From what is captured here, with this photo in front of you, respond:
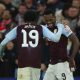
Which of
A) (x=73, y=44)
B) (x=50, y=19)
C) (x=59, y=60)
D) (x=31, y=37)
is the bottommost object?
(x=59, y=60)

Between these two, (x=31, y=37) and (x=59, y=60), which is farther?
(x=59, y=60)

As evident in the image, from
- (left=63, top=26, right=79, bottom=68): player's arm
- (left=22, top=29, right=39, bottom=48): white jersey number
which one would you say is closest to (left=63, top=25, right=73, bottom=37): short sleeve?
(left=63, top=26, right=79, bottom=68): player's arm

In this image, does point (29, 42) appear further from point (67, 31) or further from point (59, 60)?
point (59, 60)

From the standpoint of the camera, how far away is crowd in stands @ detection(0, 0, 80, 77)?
1168cm

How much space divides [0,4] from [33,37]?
5653 millimetres

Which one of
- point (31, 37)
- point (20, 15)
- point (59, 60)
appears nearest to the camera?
point (31, 37)

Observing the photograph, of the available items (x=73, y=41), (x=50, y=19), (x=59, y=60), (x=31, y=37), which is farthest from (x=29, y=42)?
(x=59, y=60)

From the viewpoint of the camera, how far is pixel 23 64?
25.7ft

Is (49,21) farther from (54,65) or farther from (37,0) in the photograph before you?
(37,0)

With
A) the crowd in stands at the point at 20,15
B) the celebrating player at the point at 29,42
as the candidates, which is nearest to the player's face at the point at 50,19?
the celebrating player at the point at 29,42

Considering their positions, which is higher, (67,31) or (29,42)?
(67,31)

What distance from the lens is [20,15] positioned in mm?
13039

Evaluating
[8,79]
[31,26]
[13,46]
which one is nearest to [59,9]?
[13,46]

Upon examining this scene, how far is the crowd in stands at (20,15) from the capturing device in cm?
1168
